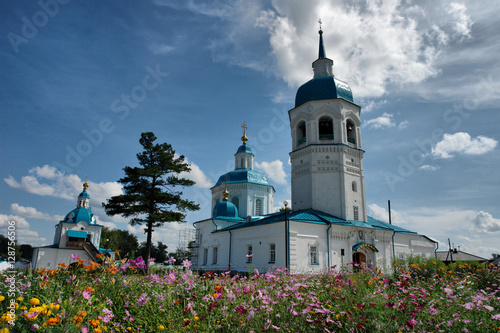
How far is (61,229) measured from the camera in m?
34.7

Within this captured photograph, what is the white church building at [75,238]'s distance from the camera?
33125mm

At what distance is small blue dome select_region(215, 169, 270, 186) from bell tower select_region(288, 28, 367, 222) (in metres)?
8.65

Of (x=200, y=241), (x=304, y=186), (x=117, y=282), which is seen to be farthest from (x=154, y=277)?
(x=200, y=241)

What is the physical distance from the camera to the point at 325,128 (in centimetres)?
2402

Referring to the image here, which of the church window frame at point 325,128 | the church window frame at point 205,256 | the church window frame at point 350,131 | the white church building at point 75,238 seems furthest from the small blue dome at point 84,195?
the church window frame at point 350,131

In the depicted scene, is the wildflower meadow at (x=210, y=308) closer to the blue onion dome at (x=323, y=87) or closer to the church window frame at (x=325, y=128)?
the church window frame at (x=325, y=128)

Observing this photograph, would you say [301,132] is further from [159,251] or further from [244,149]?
[159,251]

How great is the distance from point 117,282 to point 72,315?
4.89 ft

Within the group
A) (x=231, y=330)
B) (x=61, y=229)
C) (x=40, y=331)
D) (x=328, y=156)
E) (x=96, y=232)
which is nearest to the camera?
(x=40, y=331)

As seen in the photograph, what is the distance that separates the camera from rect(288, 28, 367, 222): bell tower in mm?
22141

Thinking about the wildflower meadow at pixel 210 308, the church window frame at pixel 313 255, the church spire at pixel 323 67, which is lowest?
the wildflower meadow at pixel 210 308

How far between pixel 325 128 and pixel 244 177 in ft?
36.4

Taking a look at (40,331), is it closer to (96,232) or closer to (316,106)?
(316,106)

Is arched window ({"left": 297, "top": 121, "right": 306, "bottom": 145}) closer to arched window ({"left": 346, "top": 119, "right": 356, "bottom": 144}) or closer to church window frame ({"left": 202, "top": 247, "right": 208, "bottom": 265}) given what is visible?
arched window ({"left": 346, "top": 119, "right": 356, "bottom": 144})
